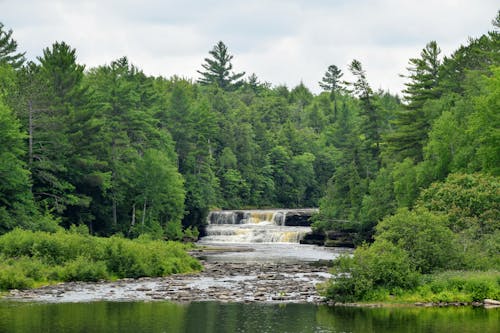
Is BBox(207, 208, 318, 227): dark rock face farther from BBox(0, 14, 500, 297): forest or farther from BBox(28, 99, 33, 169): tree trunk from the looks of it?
BBox(28, 99, 33, 169): tree trunk

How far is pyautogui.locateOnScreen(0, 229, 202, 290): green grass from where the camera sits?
4884 cm

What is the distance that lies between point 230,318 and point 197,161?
70.5m

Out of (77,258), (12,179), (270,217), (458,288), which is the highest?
(12,179)

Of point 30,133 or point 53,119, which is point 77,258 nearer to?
point 30,133

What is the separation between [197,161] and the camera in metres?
106

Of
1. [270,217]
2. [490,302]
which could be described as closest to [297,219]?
[270,217]

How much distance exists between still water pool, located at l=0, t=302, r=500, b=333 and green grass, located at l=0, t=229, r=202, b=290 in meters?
9.31

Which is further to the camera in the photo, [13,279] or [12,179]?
[12,179]

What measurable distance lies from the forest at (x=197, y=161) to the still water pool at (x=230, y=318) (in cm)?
419

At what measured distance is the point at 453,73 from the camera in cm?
8162

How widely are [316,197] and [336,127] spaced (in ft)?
85.6

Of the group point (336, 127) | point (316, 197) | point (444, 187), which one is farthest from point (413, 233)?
point (336, 127)

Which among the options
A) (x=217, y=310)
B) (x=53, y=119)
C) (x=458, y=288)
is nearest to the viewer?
(x=217, y=310)

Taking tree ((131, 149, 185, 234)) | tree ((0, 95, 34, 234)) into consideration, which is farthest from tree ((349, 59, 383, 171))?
tree ((0, 95, 34, 234))
